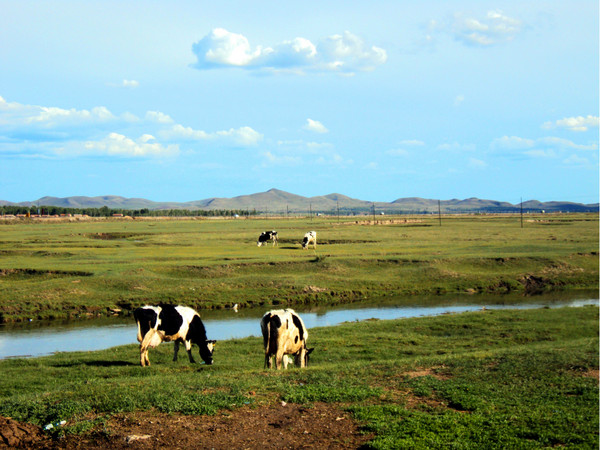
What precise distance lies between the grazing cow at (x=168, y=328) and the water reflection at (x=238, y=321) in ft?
27.8

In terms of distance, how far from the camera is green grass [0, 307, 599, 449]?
10.7 meters

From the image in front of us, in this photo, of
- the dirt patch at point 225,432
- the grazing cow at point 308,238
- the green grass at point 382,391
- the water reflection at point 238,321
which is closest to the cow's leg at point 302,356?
the green grass at point 382,391

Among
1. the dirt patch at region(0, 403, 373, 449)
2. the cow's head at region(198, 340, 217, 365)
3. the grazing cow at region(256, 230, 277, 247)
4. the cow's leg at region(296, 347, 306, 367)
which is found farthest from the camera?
the grazing cow at region(256, 230, 277, 247)

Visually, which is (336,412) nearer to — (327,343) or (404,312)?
(327,343)

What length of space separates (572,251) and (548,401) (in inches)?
2036

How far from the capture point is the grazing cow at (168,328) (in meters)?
19.2

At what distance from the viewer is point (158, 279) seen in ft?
138

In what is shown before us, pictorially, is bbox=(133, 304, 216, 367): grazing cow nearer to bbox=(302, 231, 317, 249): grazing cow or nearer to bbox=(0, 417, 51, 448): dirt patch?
bbox=(0, 417, 51, 448): dirt patch

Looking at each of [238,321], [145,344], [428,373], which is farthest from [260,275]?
[428,373]

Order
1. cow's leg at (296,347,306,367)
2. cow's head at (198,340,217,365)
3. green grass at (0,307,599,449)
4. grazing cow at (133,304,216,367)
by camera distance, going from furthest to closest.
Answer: cow's head at (198,340,217,365), grazing cow at (133,304,216,367), cow's leg at (296,347,306,367), green grass at (0,307,599,449)

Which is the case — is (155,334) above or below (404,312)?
above

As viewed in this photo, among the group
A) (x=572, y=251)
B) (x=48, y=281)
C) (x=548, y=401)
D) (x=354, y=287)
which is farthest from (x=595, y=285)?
(x=48, y=281)

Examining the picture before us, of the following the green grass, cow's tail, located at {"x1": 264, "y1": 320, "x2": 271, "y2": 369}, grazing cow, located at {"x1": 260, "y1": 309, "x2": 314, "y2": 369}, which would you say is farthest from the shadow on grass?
grazing cow, located at {"x1": 260, "y1": 309, "x2": 314, "y2": 369}

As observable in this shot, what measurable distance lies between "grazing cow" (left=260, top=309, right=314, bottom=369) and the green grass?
124 centimetres
